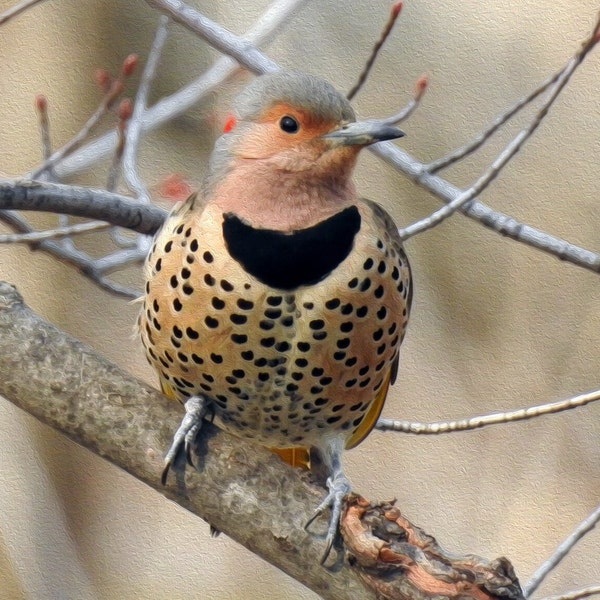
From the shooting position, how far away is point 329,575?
125 centimetres

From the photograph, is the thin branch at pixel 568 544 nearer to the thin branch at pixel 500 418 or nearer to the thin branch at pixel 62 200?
the thin branch at pixel 500 418

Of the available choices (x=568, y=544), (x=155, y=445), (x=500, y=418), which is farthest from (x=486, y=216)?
(x=155, y=445)

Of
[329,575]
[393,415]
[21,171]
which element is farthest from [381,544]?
[21,171]

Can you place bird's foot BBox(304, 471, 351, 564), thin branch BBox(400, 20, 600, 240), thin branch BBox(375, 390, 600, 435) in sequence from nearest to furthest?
1. bird's foot BBox(304, 471, 351, 564)
2. thin branch BBox(375, 390, 600, 435)
3. thin branch BBox(400, 20, 600, 240)

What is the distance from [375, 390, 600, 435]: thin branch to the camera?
1357mm

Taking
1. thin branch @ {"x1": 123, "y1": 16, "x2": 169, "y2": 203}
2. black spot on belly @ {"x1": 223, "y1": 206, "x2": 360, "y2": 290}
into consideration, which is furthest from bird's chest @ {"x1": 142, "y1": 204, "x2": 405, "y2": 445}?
thin branch @ {"x1": 123, "y1": 16, "x2": 169, "y2": 203}

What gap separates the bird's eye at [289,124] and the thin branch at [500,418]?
48 centimetres

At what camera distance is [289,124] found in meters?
1.33

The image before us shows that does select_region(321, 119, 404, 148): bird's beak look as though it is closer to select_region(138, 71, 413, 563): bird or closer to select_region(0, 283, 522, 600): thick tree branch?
select_region(138, 71, 413, 563): bird

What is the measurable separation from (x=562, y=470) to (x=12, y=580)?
48.8 inches

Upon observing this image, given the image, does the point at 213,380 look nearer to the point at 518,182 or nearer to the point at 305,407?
the point at 305,407

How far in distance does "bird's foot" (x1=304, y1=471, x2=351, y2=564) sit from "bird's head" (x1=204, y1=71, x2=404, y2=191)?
1.37ft

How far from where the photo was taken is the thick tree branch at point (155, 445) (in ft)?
4.19

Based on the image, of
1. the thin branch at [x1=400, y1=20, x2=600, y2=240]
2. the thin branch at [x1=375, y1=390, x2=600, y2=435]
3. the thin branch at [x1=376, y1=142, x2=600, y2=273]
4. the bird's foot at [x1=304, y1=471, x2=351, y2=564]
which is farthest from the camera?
the thin branch at [x1=376, y1=142, x2=600, y2=273]
